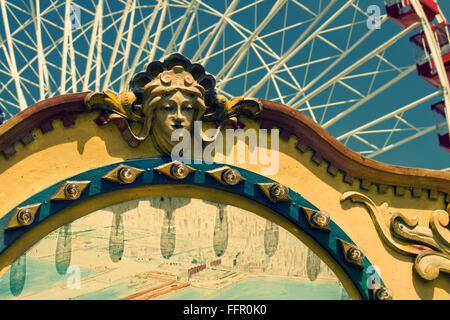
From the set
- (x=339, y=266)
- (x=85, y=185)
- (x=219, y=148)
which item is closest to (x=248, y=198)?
(x=219, y=148)

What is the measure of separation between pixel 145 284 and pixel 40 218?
1.44 m

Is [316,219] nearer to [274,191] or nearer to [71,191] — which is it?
[274,191]

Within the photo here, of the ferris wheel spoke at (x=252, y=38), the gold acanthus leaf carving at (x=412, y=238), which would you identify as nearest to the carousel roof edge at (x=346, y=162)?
the gold acanthus leaf carving at (x=412, y=238)

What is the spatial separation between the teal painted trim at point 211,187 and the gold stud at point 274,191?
0.19 feet

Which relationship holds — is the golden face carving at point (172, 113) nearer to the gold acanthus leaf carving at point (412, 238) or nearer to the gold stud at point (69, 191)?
the gold stud at point (69, 191)

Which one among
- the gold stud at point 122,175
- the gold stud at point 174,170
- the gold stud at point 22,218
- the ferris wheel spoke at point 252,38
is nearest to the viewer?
the gold stud at point 22,218

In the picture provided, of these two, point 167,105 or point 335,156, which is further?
point 335,156

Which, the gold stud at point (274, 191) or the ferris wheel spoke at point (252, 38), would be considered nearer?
the gold stud at point (274, 191)

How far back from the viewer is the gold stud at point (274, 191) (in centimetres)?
821

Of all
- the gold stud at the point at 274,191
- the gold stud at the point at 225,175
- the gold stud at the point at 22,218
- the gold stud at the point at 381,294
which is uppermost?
the gold stud at the point at 225,175

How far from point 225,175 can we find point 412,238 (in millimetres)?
2793

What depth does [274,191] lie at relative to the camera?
27.0 ft

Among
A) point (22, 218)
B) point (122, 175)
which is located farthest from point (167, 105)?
point (22, 218)

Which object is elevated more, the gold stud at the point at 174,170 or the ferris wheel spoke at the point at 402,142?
the ferris wheel spoke at the point at 402,142
